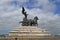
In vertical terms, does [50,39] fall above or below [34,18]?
below

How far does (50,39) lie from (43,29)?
232cm

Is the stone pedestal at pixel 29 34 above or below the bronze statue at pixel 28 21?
below

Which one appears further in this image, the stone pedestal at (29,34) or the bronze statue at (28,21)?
the bronze statue at (28,21)

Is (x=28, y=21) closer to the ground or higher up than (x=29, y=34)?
higher up

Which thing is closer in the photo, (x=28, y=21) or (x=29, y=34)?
(x=29, y=34)

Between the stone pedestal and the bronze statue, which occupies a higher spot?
the bronze statue

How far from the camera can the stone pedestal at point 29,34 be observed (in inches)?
2501

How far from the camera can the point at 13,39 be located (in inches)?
2522

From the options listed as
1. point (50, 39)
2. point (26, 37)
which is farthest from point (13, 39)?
point (50, 39)

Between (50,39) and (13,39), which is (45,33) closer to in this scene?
(50,39)

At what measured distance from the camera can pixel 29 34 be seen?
63.5m

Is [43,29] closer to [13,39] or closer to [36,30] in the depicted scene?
[36,30]

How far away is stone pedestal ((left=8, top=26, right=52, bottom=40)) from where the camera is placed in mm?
63531

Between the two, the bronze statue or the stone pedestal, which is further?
the bronze statue
